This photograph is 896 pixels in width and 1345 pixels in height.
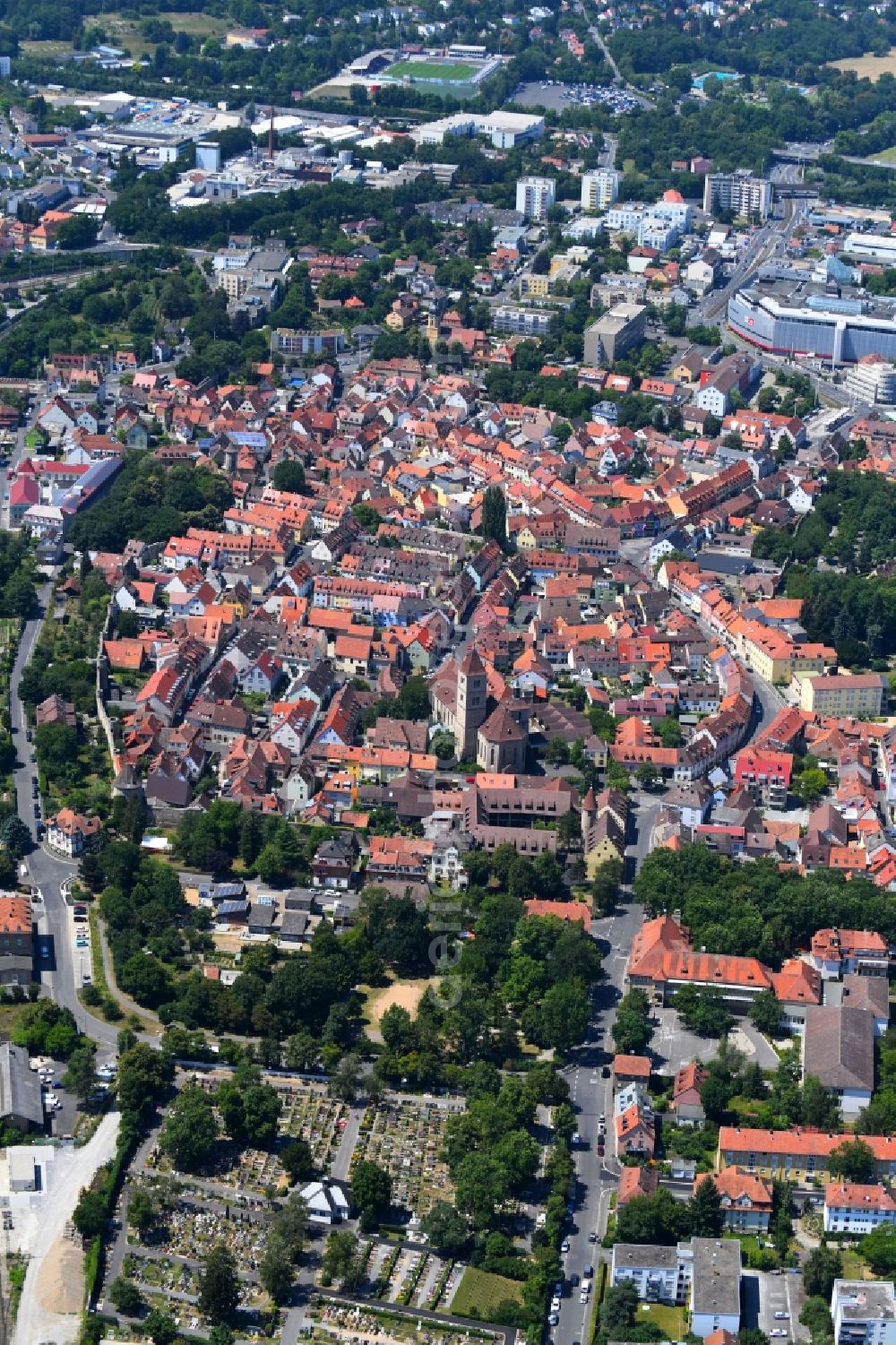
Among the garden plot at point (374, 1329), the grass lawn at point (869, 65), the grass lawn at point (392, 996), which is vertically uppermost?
the garden plot at point (374, 1329)

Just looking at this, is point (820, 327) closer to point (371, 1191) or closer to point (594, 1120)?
point (594, 1120)

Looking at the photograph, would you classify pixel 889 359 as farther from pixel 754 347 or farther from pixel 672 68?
pixel 672 68

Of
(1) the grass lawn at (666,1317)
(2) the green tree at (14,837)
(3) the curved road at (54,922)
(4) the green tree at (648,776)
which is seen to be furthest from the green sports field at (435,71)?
(1) the grass lawn at (666,1317)

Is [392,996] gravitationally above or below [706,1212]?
below

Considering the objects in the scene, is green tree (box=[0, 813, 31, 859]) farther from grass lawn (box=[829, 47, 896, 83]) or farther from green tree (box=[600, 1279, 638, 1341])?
grass lawn (box=[829, 47, 896, 83])

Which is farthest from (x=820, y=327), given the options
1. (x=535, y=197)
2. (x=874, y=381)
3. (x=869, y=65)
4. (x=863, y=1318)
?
(x=863, y=1318)

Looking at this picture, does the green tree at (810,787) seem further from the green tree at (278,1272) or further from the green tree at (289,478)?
the green tree at (289,478)
